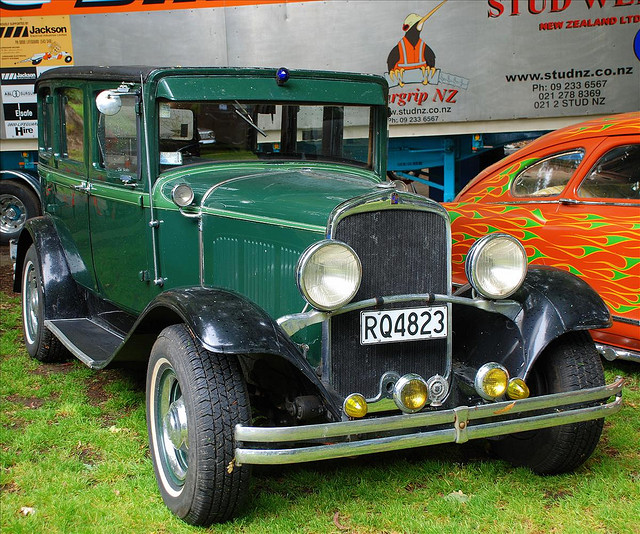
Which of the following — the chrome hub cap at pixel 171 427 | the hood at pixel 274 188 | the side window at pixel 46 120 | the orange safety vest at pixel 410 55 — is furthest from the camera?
the orange safety vest at pixel 410 55

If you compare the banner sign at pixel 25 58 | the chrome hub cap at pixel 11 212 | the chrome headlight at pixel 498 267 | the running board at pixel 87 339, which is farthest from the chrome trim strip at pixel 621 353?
the chrome hub cap at pixel 11 212

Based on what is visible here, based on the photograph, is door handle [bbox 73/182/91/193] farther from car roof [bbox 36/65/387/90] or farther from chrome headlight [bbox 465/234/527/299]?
chrome headlight [bbox 465/234/527/299]

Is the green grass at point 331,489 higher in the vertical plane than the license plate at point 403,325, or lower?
lower

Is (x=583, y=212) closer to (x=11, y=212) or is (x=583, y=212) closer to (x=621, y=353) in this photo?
(x=621, y=353)

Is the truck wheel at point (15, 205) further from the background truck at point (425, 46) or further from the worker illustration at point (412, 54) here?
the worker illustration at point (412, 54)

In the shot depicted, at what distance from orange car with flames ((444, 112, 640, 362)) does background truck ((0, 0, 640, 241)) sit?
10.1ft

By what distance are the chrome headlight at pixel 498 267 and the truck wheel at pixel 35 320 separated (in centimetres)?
312

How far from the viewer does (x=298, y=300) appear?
10.8 ft

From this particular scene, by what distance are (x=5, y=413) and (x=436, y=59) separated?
595 cm

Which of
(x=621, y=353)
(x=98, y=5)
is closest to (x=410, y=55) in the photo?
(x=98, y=5)

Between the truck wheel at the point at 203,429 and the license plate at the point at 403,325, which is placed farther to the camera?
the license plate at the point at 403,325

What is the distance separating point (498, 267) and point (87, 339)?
256 centimetres

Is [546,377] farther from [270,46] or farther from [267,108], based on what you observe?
[270,46]

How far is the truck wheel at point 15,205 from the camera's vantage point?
977 centimetres
